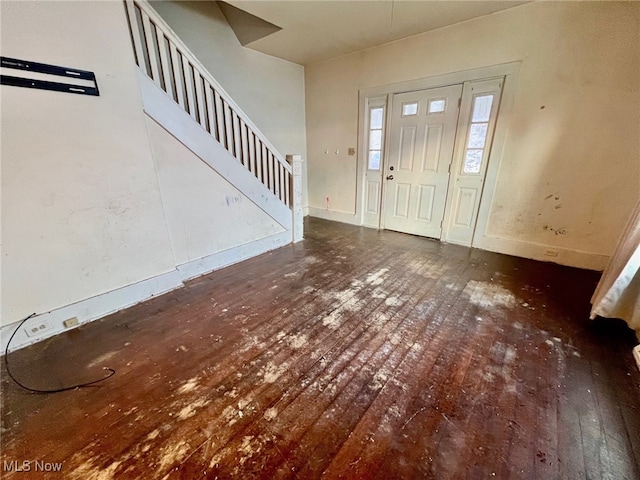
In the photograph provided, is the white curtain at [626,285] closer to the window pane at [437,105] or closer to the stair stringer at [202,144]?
the window pane at [437,105]

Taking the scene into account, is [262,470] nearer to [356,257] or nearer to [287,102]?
[356,257]

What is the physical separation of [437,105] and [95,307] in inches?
180

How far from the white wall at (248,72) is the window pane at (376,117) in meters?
1.48

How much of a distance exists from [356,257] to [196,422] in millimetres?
2521

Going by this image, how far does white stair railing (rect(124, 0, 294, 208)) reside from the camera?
2.17 metres

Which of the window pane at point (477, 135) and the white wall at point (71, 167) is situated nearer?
the white wall at point (71, 167)

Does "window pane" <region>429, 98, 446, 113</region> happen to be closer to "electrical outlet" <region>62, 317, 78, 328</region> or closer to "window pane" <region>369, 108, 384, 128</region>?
"window pane" <region>369, 108, 384, 128</region>

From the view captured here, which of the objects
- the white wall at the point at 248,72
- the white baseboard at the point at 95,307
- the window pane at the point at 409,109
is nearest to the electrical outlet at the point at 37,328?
the white baseboard at the point at 95,307

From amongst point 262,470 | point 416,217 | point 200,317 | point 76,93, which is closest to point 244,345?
point 200,317

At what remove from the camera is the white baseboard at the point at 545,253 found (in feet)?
9.83

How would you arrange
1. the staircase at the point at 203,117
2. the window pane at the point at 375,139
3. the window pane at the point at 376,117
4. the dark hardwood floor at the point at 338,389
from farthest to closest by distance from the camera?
the window pane at the point at 375,139
the window pane at the point at 376,117
the staircase at the point at 203,117
the dark hardwood floor at the point at 338,389

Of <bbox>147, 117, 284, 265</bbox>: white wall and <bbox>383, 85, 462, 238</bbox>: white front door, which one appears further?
<bbox>383, 85, 462, 238</bbox>: white front door

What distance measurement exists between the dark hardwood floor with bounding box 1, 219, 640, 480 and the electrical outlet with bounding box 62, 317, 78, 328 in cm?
8

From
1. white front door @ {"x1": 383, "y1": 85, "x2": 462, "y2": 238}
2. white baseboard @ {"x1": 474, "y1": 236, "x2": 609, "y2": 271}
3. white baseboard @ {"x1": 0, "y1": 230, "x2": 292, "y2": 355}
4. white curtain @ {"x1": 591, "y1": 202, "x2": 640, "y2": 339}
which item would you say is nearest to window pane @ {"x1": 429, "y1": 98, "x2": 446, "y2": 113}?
white front door @ {"x1": 383, "y1": 85, "x2": 462, "y2": 238}
